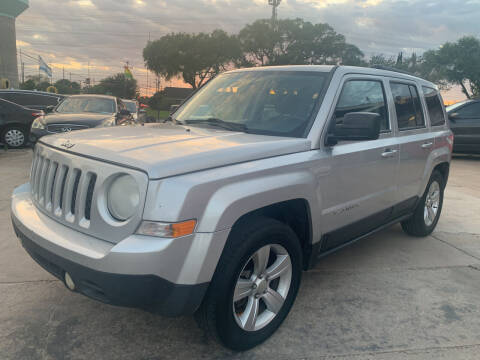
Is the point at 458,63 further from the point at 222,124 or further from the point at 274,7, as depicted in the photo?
the point at 222,124

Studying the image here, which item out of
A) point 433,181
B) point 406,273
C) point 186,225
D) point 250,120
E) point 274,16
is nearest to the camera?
point 186,225

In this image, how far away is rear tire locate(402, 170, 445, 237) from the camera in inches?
192

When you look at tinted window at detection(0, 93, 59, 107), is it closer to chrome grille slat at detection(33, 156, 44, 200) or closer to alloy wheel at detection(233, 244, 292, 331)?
chrome grille slat at detection(33, 156, 44, 200)

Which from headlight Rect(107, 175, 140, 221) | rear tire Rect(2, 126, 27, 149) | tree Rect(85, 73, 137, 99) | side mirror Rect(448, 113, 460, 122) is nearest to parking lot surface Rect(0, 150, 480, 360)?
headlight Rect(107, 175, 140, 221)

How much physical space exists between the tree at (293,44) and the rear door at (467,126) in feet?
126

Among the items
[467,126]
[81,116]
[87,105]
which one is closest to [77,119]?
[81,116]

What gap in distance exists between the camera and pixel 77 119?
8922 millimetres

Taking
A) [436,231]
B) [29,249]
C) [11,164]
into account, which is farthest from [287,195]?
[11,164]

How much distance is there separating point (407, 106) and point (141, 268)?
3.35m

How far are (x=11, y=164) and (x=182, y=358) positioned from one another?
797 centimetres

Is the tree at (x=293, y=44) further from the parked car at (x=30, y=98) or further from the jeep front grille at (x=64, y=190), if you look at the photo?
the jeep front grille at (x=64, y=190)

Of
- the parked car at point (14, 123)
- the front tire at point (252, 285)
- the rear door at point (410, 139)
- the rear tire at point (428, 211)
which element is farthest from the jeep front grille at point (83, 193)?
the parked car at point (14, 123)

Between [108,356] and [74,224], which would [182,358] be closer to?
[108,356]

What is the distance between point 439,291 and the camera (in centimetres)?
363
